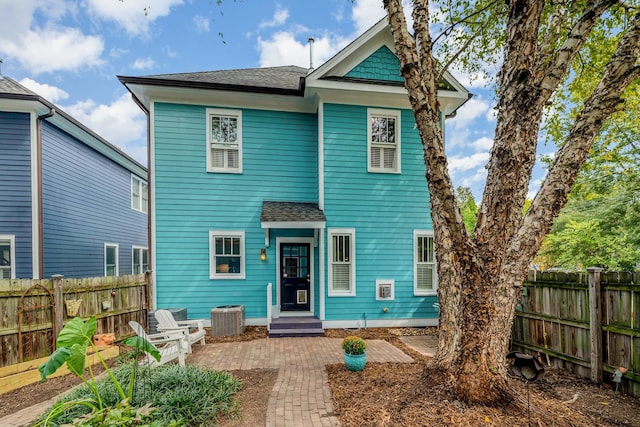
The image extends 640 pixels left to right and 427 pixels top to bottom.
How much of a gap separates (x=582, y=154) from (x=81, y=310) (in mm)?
7958

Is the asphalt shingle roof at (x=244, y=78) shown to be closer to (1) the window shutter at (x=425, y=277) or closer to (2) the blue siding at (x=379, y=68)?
(2) the blue siding at (x=379, y=68)

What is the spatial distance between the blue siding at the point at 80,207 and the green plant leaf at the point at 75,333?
635 centimetres

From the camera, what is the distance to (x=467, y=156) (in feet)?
83.8

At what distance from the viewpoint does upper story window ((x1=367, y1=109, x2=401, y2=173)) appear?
26.8 ft

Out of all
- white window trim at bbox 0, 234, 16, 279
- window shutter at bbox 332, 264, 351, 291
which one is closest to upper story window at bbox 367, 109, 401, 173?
window shutter at bbox 332, 264, 351, 291

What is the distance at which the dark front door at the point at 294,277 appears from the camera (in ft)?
26.6

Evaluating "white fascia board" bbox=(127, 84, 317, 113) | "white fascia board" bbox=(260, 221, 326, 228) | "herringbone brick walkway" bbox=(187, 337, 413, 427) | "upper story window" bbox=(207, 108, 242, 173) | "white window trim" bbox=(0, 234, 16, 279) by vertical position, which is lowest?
"herringbone brick walkway" bbox=(187, 337, 413, 427)

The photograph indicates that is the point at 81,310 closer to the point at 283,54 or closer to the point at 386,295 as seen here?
the point at 386,295

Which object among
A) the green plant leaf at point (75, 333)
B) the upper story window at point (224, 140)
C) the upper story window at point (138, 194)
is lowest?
the green plant leaf at point (75, 333)

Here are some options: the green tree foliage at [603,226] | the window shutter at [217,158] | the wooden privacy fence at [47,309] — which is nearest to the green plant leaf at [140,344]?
the wooden privacy fence at [47,309]

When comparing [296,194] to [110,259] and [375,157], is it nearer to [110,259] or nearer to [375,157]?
[375,157]

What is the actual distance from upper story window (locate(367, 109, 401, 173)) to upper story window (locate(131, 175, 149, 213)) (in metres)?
10.0

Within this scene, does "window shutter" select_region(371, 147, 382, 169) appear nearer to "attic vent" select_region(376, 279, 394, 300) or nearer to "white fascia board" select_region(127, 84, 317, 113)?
"white fascia board" select_region(127, 84, 317, 113)

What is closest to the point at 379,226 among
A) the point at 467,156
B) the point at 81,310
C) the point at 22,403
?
the point at 81,310
